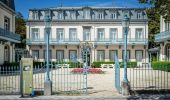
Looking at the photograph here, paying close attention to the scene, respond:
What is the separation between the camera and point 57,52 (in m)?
50.5

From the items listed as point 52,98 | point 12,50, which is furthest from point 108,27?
point 52,98

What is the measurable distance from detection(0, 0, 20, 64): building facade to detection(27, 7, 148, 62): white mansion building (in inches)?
541

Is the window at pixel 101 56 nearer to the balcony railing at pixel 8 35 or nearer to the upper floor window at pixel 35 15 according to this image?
the upper floor window at pixel 35 15

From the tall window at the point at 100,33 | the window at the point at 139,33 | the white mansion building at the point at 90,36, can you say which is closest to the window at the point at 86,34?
the white mansion building at the point at 90,36

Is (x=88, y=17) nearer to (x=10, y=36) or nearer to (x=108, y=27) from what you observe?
(x=108, y=27)

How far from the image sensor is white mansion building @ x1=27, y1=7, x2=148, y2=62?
49.8m

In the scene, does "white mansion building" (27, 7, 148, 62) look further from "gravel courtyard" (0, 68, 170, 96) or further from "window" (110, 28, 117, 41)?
"gravel courtyard" (0, 68, 170, 96)

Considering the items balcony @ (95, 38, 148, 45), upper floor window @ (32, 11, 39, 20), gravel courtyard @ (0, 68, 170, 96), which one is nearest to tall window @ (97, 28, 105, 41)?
balcony @ (95, 38, 148, 45)

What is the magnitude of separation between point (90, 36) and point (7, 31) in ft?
64.6

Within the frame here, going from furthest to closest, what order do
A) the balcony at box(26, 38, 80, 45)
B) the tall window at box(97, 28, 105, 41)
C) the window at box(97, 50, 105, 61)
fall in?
the tall window at box(97, 28, 105, 41), the window at box(97, 50, 105, 61), the balcony at box(26, 38, 80, 45)

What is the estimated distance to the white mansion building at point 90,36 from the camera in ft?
163

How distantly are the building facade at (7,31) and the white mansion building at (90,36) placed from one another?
45.1ft

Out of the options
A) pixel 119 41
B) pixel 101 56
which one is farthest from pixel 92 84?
pixel 101 56

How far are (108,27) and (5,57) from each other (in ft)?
66.7
